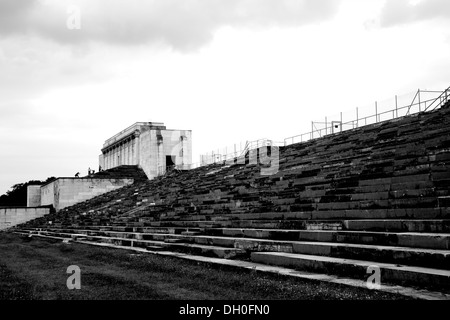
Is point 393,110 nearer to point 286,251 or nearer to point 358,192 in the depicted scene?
point 358,192

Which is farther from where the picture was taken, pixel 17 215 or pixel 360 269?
pixel 17 215

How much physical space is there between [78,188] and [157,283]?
36.3m

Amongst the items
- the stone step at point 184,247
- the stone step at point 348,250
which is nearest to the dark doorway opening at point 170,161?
the stone step at point 184,247

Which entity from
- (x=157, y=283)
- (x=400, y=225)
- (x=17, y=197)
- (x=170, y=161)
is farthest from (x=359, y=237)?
(x=17, y=197)

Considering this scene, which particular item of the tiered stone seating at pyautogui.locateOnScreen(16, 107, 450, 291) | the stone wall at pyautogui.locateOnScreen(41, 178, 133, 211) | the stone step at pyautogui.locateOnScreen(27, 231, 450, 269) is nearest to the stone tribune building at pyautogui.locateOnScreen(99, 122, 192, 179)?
the stone wall at pyautogui.locateOnScreen(41, 178, 133, 211)

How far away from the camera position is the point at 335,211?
495 inches

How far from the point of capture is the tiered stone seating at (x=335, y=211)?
872 centimetres

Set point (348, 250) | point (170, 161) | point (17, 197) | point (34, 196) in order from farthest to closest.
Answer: point (17, 197) < point (34, 196) < point (170, 161) < point (348, 250)

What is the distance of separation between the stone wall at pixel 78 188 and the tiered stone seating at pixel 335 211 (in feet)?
59.7

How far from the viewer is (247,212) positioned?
654 inches

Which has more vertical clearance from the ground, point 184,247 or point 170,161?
point 170,161
